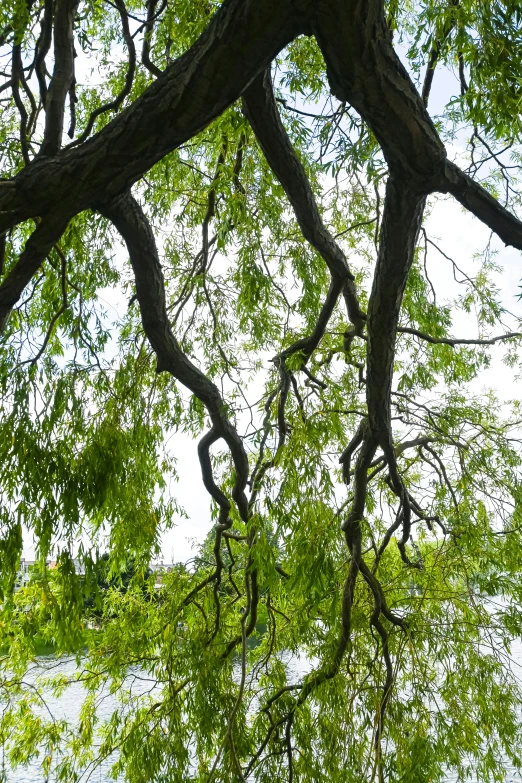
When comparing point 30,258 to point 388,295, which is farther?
point 388,295

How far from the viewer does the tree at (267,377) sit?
168 cm

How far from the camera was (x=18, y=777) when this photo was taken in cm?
531

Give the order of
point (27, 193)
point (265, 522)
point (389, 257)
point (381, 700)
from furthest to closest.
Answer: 1. point (381, 700)
2. point (265, 522)
3. point (389, 257)
4. point (27, 193)

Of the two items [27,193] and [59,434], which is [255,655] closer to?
[59,434]

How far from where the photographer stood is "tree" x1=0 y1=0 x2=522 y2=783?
1.68 meters

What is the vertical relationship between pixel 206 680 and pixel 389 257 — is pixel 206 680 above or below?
below

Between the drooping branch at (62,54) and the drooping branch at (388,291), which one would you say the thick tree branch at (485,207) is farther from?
the drooping branch at (62,54)

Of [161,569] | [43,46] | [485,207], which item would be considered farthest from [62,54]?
[161,569]

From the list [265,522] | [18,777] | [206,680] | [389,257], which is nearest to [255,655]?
[206,680]

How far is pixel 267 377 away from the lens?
10.6ft

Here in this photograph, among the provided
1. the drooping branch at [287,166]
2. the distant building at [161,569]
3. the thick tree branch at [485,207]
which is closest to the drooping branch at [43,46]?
the drooping branch at [287,166]

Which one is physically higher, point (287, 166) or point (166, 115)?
point (287, 166)

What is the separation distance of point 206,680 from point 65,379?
119 cm

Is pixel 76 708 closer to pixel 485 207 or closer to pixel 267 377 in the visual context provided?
pixel 267 377
